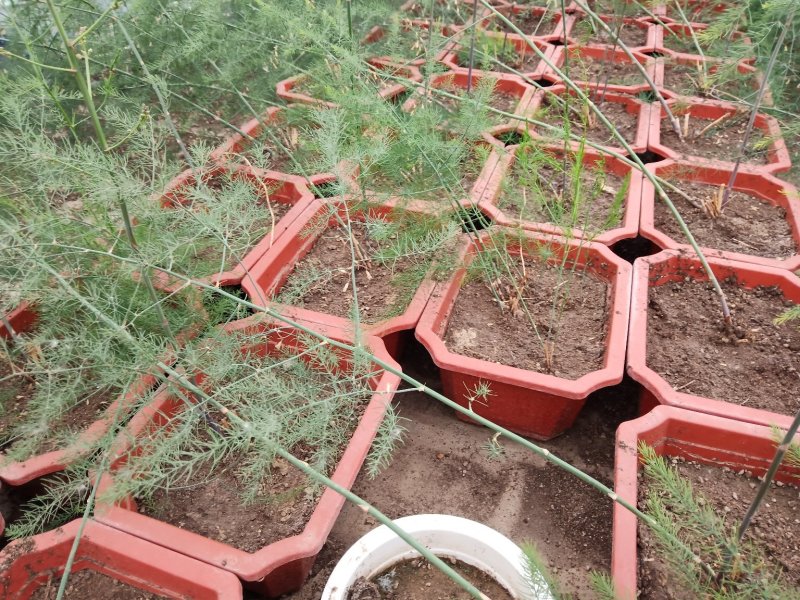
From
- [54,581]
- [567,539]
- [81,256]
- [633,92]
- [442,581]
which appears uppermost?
[81,256]

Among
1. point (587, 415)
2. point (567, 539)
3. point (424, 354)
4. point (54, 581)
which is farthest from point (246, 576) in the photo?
point (587, 415)

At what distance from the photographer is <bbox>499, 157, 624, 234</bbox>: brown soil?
1.96 meters

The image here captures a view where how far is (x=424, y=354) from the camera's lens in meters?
1.94

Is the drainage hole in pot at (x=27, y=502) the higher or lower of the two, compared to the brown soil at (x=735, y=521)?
higher

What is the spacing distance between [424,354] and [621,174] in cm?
101

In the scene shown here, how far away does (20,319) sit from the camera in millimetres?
1610

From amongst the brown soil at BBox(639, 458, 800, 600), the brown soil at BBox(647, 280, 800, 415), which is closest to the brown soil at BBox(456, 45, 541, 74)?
the brown soil at BBox(647, 280, 800, 415)

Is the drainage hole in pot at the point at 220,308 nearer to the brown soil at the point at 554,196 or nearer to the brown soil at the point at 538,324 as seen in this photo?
the brown soil at the point at 538,324

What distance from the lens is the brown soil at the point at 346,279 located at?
5.74 ft

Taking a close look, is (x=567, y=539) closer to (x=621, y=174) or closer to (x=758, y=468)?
(x=758, y=468)

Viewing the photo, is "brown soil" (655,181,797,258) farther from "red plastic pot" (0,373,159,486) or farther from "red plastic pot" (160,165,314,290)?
"red plastic pot" (0,373,159,486)

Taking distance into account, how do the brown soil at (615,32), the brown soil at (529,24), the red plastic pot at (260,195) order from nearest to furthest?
the red plastic pot at (260,195)
the brown soil at (615,32)
the brown soil at (529,24)

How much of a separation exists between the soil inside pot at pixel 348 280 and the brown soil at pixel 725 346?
71 cm

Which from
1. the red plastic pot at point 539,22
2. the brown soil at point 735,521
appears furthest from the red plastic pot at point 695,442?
the red plastic pot at point 539,22
